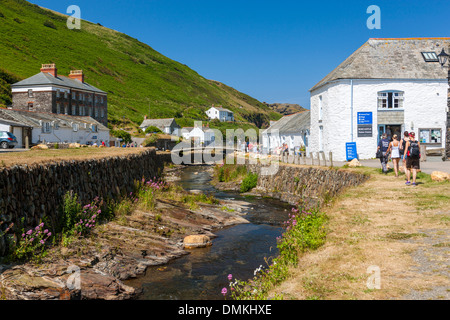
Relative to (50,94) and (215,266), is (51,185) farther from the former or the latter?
(50,94)

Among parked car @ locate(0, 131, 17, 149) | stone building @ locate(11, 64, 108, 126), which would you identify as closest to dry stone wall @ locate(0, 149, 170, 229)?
parked car @ locate(0, 131, 17, 149)

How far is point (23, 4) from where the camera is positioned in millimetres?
162000

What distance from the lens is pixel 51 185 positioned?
10.4 meters

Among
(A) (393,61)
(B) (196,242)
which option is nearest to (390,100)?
(A) (393,61)

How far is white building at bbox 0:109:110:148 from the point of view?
3781cm

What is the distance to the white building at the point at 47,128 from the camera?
37812mm

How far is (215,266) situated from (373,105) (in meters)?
24.2

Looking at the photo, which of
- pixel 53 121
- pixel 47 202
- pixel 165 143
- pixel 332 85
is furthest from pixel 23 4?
pixel 47 202

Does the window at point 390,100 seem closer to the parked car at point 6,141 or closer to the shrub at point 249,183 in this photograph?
the shrub at point 249,183

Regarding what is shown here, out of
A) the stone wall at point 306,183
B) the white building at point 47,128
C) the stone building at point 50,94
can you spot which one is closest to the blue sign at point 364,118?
the stone wall at point 306,183

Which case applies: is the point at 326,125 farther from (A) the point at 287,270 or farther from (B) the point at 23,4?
(B) the point at 23,4

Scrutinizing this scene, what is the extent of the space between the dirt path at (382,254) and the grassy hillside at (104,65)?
74.4 meters

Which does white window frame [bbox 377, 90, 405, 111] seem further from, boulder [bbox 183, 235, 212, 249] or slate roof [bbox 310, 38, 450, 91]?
boulder [bbox 183, 235, 212, 249]

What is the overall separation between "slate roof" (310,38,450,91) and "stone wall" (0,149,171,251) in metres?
21.6
